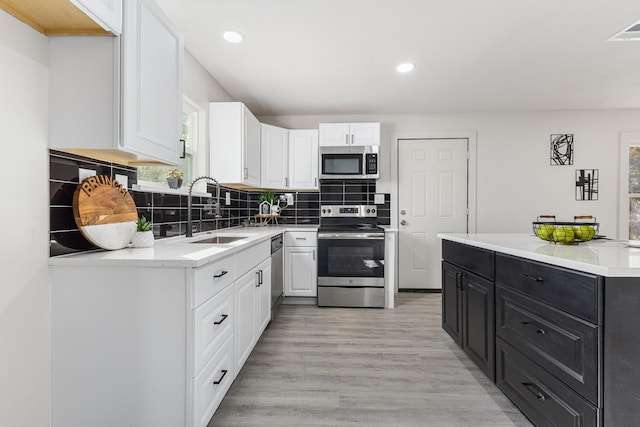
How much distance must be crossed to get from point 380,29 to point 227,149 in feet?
5.27

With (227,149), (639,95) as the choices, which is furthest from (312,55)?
(639,95)

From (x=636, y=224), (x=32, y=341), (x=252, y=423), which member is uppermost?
(x=636, y=224)

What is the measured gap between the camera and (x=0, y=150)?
1093mm

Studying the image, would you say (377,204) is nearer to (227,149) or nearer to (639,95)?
(227,149)

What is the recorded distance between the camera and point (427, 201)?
4016 millimetres

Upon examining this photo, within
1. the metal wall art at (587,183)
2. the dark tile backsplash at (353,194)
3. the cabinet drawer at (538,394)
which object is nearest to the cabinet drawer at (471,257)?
the cabinet drawer at (538,394)

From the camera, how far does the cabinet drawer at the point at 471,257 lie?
68.9 inches

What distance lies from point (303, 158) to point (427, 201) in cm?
169

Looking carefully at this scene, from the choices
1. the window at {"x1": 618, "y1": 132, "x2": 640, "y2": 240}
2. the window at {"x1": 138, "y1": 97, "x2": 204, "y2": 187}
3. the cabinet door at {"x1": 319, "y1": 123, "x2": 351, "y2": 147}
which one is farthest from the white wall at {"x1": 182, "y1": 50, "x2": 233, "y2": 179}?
the window at {"x1": 618, "y1": 132, "x2": 640, "y2": 240}

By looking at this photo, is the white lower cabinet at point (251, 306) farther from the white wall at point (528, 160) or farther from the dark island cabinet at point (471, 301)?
the white wall at point (528, 160)

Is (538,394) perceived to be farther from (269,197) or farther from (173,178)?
(269,197)

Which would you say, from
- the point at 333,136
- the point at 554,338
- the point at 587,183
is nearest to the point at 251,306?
the point at 554,338

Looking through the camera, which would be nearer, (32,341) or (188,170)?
(32,341)

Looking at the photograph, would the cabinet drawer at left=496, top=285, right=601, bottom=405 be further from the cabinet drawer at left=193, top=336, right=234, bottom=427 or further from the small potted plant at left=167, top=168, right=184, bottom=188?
the small potted plant at left=167, top=168, right=184, bottom=188
